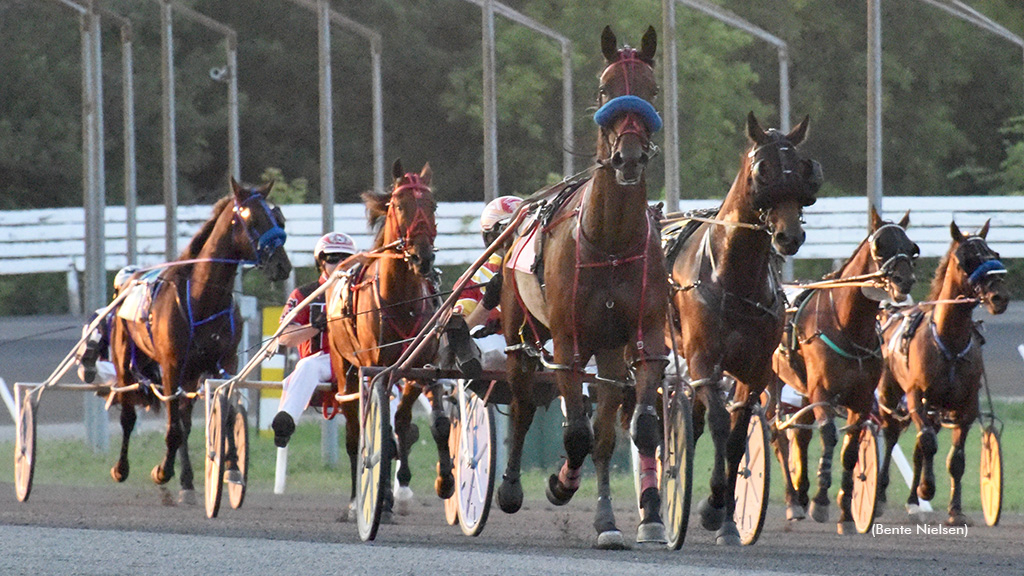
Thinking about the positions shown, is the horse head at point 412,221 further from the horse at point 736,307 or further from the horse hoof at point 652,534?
the horse hoof at point 652,534

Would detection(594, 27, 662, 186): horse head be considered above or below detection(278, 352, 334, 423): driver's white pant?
above

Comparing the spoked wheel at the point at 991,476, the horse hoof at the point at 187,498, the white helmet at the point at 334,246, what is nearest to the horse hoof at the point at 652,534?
the spoked wheel at the point at 991,476

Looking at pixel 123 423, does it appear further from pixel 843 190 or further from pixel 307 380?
pixel 843 190

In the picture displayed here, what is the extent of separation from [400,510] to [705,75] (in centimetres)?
2284

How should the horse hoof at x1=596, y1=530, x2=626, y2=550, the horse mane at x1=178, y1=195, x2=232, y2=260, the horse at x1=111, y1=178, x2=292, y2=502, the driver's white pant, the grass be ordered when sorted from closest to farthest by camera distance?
the horse hoof at x1=596, y1=530, x2=626, y2=550
the driver's white pant
the horse at x1=111, y1=178, x2=292, y2=502
the horse mane at x1=178, y1=195, x2=232, y2=260
the grass

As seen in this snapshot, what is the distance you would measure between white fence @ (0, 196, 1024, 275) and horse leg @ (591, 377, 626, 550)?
71.7 feet

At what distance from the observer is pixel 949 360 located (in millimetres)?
14547

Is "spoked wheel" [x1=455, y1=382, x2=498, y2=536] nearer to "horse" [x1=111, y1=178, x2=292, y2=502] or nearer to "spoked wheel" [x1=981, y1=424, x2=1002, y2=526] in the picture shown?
"horse" [x1=111, y1=178, x2=292, y2=502]

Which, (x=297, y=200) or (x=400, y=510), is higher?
(x=297, y=200)

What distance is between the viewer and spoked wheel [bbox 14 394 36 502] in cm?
1591

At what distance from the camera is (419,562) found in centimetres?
900

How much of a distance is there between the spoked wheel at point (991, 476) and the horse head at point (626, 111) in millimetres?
5284

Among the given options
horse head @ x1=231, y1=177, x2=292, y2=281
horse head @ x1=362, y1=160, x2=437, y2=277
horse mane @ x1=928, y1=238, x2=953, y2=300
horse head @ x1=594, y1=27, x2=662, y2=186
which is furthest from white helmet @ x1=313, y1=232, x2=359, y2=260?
horse head @ x1=594, y1=27, x2=662, y2=186

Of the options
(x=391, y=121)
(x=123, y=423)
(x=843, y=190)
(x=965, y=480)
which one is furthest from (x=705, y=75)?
(x=123, y=423)
